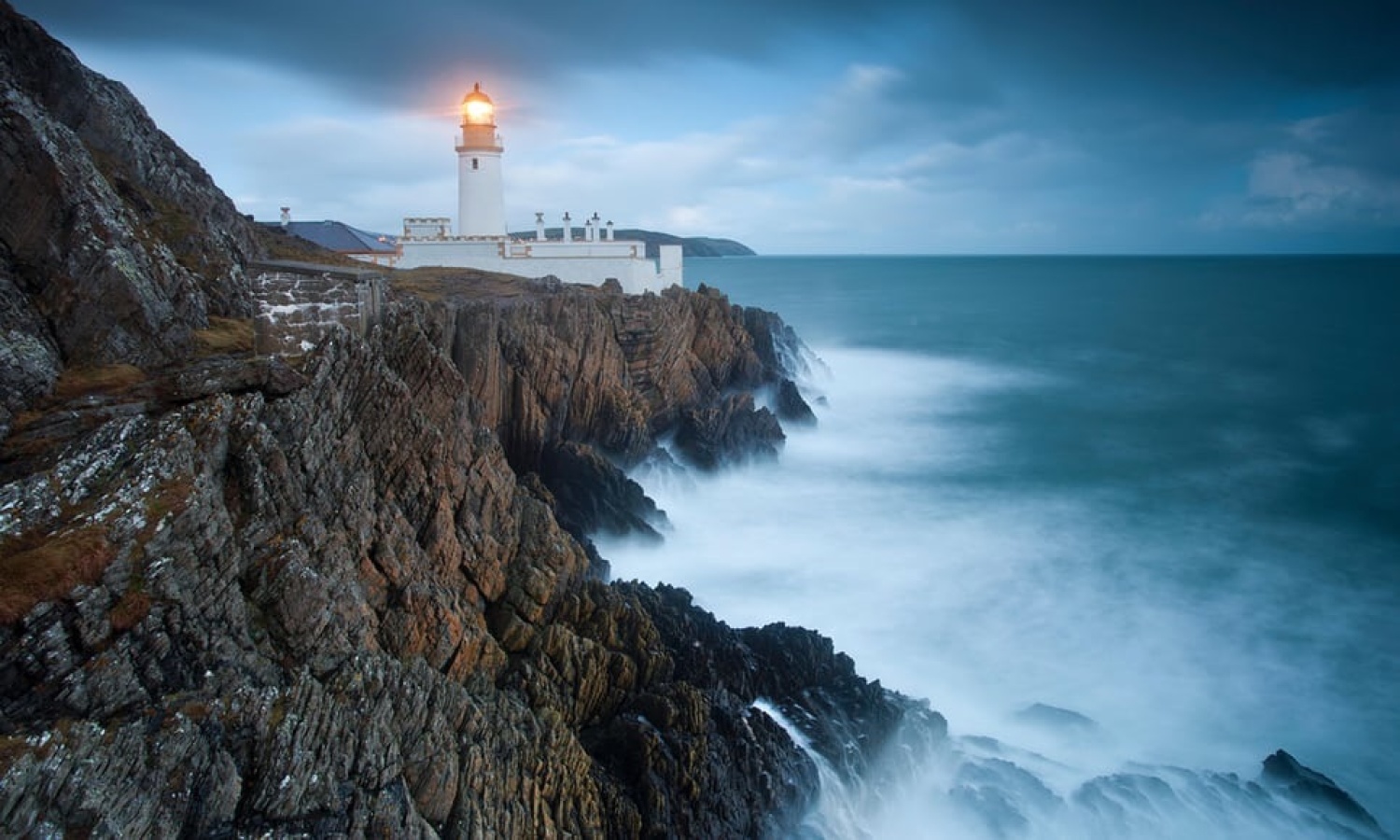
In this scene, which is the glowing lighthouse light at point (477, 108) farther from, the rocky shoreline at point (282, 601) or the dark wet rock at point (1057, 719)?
the dark wet rock at point (1057, 719)

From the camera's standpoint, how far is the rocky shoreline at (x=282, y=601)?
657cm

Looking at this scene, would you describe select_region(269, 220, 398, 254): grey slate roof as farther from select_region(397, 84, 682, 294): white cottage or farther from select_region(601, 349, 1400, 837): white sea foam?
select_region(601, 349, 1400, 837): white sea foam

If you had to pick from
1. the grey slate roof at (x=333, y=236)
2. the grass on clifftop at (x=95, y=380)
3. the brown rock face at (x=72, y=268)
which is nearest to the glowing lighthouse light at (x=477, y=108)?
the grey slate roof at (x=333, y=236)

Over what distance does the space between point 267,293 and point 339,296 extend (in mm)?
872

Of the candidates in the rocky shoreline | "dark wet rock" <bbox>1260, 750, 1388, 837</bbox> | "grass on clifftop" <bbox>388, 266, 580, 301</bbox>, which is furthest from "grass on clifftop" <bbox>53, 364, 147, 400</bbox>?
"dark wet rock" <bbox>1260, 750, 1388, 837</bbox>

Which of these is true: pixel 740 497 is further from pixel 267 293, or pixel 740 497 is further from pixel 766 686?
pixel 267 293

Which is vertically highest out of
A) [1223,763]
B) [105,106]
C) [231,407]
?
[105,106]

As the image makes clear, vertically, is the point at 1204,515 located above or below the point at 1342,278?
below

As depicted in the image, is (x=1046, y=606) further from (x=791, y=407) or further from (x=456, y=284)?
(x=456, y=284)

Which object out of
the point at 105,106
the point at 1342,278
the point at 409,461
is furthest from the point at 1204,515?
the point at 1342,278

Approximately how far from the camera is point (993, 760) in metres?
13.0

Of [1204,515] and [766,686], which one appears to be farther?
[1204,515]

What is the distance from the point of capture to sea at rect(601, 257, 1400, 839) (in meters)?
12.9

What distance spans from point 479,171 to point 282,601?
26.6 metres
